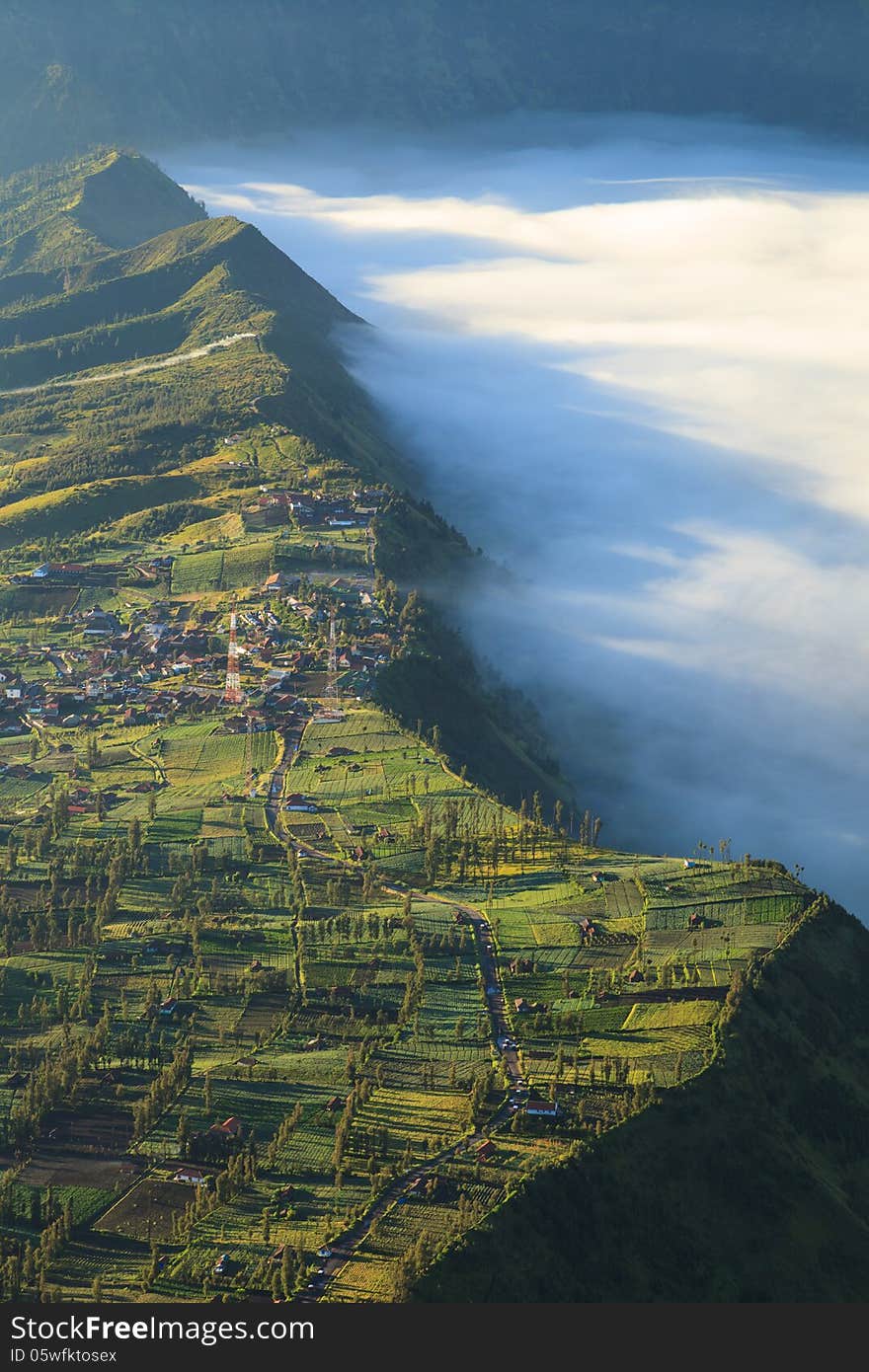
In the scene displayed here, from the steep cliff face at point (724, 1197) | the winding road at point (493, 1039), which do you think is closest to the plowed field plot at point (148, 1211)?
the winding road at point (493, 1039)

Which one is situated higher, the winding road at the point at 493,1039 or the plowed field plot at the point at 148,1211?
the winding road at the point at 493,1039

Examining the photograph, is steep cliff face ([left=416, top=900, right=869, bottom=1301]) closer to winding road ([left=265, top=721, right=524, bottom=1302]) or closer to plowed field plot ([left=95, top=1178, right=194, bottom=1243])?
winding road ([left=265, top=721, right=524, bottom=1302])

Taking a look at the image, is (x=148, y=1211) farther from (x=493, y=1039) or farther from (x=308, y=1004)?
(x=493, y=1039)

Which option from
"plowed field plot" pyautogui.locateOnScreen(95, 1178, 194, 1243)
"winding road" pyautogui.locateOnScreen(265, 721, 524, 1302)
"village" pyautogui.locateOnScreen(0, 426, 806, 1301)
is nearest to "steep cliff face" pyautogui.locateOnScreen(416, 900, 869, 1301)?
"village" pyautogui.locateOnScreen(0, 426, 806, 1301)

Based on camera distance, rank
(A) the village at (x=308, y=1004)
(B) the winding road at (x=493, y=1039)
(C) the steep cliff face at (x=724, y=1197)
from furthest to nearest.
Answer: (A) the village at (x=308, y=1004)
(C) the steep cliff face at (x=724, y=1197)
(B) the winding road at (x=493, y=1039)

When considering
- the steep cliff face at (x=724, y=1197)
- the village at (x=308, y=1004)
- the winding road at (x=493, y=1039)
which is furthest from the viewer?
the village at (x=308, y=1004)

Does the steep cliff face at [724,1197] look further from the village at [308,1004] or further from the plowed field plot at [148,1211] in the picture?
the plowed field plot at [148,1211]

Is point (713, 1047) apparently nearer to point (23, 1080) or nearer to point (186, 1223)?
point (186, 1223)

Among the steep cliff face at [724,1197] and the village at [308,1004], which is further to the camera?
the village at [308,1004]

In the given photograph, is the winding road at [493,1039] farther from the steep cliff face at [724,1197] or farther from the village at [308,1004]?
the steep cliff face at [724,1197]
